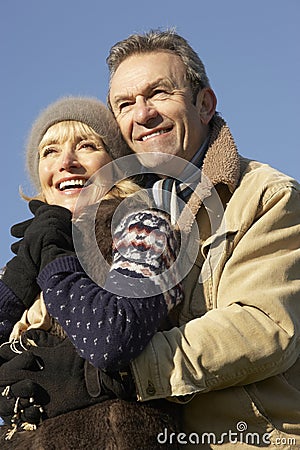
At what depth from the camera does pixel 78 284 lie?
3041mm

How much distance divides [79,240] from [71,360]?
0.51m

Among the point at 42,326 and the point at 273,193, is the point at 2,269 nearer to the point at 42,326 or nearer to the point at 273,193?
the point at 42,326

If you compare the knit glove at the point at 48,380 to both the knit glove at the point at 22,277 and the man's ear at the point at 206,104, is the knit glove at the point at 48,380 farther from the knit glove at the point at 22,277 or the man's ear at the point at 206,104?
the man's ear at the point at 206,104

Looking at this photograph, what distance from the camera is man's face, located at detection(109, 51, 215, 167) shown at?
13.0 feet

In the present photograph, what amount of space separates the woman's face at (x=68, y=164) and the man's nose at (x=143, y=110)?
0.25 metres

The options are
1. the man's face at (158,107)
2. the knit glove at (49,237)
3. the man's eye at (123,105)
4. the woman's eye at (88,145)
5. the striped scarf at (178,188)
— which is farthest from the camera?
the man's eye at (123,105)

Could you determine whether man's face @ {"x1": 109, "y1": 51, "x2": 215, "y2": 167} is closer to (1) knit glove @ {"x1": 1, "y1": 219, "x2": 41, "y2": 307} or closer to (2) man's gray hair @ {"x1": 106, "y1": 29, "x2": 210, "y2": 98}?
(2) man's gray hair @ {"x1": 106, "y1": 29, "x2": 210, "y2": 98}

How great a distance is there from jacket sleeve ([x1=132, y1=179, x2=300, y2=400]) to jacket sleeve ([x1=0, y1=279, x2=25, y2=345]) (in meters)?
0.65

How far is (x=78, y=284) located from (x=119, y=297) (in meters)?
0.18

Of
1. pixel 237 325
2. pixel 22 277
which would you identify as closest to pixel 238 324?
pixel 237 325

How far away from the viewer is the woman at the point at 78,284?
2.93 m

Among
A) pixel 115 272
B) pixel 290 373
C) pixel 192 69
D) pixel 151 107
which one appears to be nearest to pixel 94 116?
pixel 151 107

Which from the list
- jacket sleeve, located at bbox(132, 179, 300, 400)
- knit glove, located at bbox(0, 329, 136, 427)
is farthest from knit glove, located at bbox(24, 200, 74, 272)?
jacket sleeve, located at bbox(132, 179, 300, 400)

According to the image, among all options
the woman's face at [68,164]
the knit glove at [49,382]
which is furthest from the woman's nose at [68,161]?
the knit glove at [49,382]
